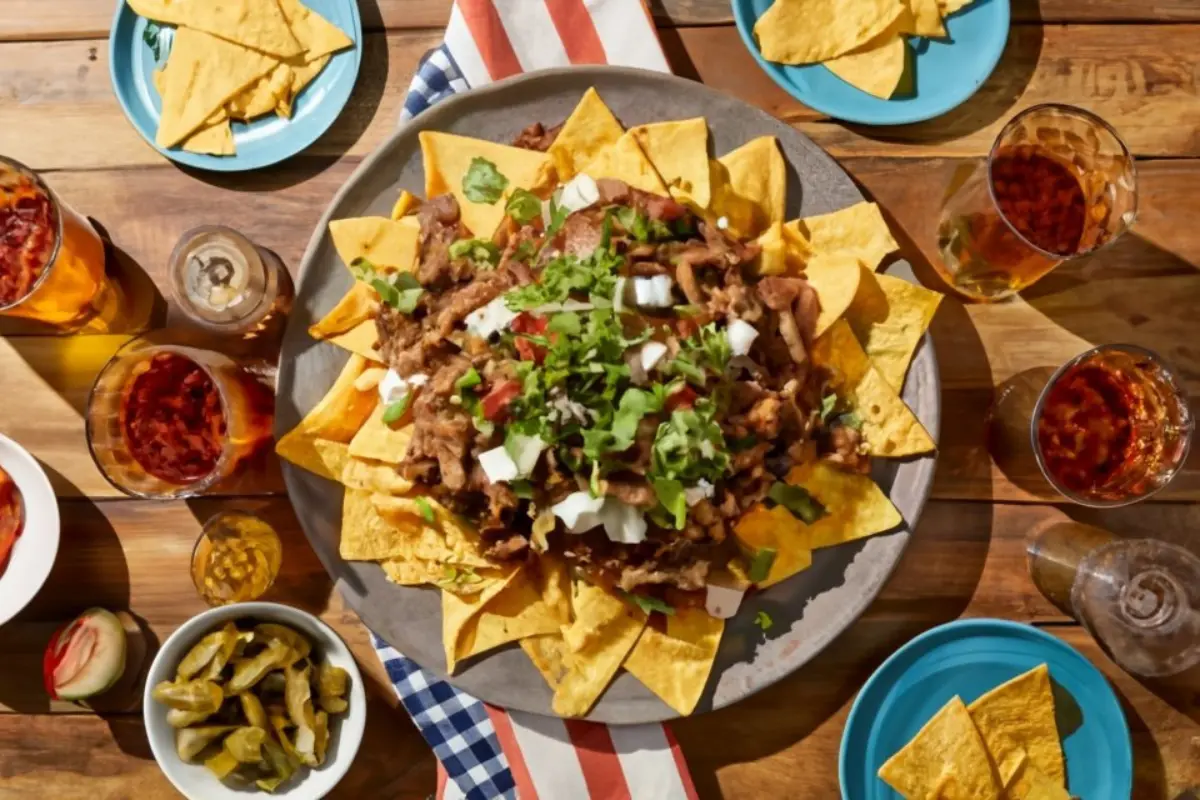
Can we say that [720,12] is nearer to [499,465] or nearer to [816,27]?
[816,27]

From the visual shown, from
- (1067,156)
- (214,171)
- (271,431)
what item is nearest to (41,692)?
(271,431)

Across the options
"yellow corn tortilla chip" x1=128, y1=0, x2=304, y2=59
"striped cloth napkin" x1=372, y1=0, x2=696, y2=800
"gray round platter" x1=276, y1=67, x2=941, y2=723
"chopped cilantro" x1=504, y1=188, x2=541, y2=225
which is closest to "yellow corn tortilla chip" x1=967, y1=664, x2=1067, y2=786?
"gray round platter" x1=276, y1=67, x2=941, y2=723

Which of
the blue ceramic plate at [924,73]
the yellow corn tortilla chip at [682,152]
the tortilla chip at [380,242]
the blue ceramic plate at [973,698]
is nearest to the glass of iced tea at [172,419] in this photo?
the tortilla chip at [380,242]

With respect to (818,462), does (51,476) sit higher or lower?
lower

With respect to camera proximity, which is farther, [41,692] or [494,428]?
[41,692]

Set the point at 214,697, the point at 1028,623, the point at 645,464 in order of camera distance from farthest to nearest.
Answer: the point at 1028,623 → the point at 214,697 → the point at 645,464

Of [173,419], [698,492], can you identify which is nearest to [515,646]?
→ [698,492]

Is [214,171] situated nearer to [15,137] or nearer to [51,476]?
[15,137]
